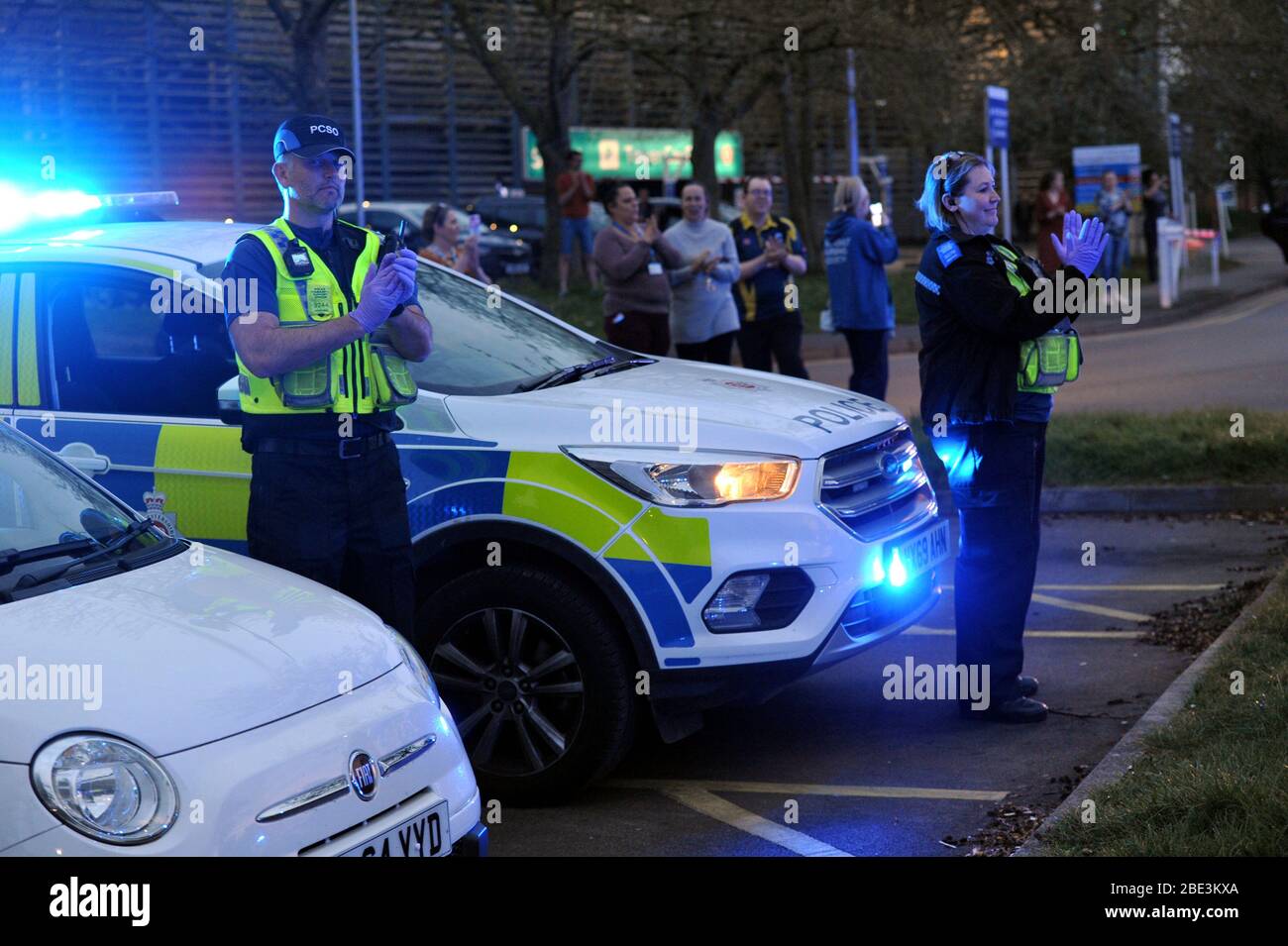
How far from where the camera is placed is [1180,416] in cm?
1145

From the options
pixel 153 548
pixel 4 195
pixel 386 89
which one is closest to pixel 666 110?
pixel 386 89

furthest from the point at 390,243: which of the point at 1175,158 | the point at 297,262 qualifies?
the point at 1175,158

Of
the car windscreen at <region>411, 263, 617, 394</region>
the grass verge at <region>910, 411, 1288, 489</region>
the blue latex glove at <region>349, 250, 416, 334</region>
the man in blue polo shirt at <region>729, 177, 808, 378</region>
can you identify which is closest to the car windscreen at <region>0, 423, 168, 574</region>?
A: the blue latex glove at <region>349, 250, 416, 334</region>

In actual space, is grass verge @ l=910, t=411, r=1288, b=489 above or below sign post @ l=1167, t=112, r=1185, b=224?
below

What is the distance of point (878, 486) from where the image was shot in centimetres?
573

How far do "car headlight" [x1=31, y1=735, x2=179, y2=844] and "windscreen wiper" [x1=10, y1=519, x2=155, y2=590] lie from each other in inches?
27.5

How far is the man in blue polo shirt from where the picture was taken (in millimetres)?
11453

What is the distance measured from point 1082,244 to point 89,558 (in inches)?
133

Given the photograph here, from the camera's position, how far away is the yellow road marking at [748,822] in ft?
16.1

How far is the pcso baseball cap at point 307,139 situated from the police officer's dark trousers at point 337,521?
827 mm

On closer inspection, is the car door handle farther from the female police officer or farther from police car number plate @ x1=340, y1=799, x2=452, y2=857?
the female police officer

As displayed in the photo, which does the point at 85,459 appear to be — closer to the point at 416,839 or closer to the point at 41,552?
the point at 41,552

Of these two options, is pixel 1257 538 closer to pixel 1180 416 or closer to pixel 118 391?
pixel 1180 416

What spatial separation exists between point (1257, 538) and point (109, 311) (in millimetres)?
5892
